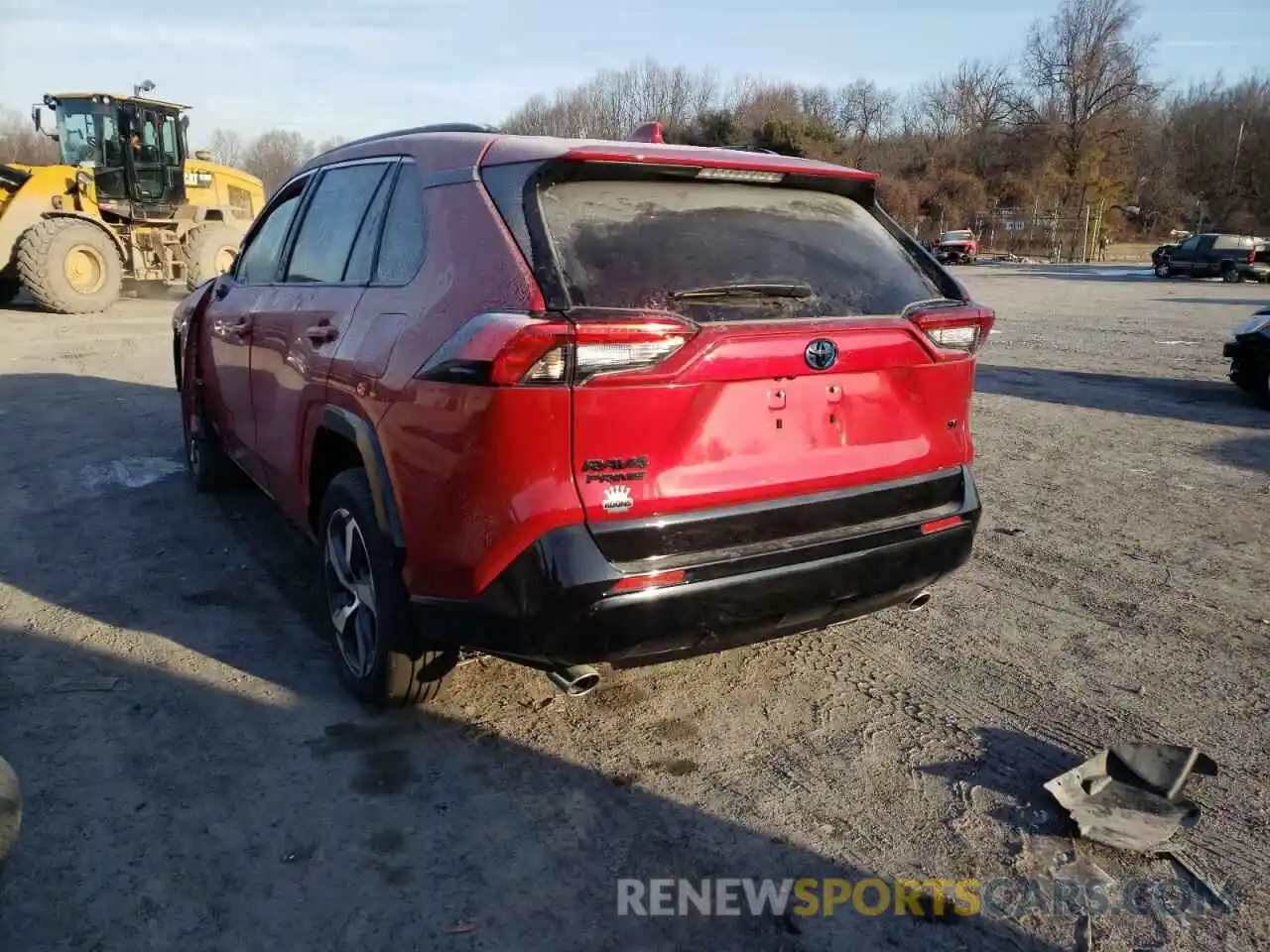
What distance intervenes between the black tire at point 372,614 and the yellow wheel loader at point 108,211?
550 inches

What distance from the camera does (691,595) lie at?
2.57m

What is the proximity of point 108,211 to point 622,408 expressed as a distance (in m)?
16.9

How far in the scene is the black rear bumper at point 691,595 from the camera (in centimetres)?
246

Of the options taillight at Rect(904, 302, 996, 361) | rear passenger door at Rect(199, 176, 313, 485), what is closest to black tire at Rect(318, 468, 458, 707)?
rear passenger door at Rect(199, 176, 313, 485)

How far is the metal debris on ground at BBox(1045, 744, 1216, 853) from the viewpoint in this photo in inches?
102

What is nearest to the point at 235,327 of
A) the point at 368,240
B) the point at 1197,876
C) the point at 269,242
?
the point at 269,242

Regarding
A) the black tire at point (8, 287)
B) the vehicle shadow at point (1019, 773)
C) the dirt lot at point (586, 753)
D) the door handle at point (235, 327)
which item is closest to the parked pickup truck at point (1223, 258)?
the dirt lot at point (586, 753)

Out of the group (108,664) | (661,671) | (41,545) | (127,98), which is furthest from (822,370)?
(127,98)

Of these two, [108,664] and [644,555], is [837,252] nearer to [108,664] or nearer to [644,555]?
[644,555]

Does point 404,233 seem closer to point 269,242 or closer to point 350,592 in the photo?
point 350,592

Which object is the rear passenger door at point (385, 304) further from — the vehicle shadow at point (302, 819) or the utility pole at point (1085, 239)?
the utility pole at point (1085, 239)

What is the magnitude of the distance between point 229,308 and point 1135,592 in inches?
179

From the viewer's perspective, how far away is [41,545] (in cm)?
486

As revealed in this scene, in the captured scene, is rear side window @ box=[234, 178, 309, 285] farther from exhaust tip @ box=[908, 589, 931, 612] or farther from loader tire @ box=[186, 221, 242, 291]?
loader tire @ box=[186, 221, 242, 291]
